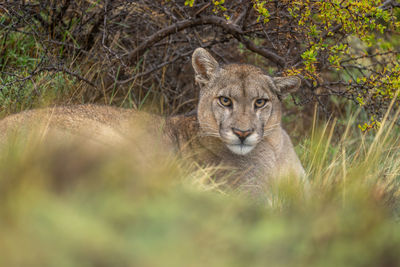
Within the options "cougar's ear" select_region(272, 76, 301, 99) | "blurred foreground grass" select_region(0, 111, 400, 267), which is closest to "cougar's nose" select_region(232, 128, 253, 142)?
"cougar's ear" select_region(272, 76, 301, 99)

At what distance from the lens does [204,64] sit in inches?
216

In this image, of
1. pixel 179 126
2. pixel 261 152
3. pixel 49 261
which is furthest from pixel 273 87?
pixel 49 261

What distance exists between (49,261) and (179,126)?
3.47m

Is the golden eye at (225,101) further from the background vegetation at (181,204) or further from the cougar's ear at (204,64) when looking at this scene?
the background vegetation at (181,204)

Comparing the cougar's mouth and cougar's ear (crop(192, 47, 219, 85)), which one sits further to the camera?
cougar's ear (crop(192, 47, 219, 85))

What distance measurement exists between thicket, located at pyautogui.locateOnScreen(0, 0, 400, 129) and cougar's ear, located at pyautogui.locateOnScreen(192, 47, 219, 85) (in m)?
0.60

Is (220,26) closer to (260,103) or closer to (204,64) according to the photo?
(204,64)

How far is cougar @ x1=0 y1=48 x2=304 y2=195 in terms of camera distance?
500 centimetres

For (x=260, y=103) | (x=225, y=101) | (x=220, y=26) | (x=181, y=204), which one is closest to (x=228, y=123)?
(x=225, y=101)

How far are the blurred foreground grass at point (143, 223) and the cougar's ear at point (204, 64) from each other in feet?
6.28

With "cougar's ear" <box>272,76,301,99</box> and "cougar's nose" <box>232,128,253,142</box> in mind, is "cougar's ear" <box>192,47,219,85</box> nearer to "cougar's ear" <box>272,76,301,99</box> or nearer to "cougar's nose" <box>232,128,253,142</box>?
"cougar's ear" <box>272,76,301,99</box>

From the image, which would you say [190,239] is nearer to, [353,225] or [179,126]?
[353,225]

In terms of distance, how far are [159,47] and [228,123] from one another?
316 cm

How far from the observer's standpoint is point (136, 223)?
2.72 m
